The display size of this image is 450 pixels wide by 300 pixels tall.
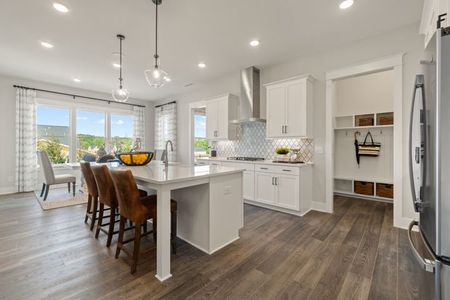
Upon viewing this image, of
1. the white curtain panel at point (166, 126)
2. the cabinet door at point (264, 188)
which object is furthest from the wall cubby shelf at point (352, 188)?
the white curtain panel at point (166, 126)

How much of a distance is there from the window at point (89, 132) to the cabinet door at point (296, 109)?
553 cm

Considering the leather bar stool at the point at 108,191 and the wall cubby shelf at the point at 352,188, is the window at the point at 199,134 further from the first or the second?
the leather bar stool at the point at 108,191

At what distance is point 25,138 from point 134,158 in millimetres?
4382

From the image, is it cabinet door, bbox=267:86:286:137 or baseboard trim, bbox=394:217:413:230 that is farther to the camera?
cabinet door, bbox=267:86:286:137

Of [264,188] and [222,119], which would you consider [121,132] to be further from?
[264,188]

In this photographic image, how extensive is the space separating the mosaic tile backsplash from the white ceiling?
1.50 m

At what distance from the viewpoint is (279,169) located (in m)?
3.71

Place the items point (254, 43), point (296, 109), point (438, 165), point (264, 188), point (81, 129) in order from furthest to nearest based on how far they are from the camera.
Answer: point (81, 129)
point (264, 188)
point (296, 109)
point (254, 43)
point (438, 165)

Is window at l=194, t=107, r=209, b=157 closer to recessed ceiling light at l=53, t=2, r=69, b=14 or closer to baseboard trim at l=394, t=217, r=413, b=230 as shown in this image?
recessed ceiling light at l=53, t=2, r=69, b=14

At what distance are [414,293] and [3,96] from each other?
815cm

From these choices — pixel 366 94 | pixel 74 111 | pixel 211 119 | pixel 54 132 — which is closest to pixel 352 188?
pixel 366 94

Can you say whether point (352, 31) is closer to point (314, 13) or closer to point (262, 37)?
point (314, 13)

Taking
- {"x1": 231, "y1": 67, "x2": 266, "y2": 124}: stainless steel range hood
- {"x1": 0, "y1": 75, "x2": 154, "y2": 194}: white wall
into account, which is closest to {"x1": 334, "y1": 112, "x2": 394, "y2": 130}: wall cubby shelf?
{"x1": 231, "y1": 67, "x2": 266, "y2": 124}: stainless steel range hood

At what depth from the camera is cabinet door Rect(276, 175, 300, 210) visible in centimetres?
349
